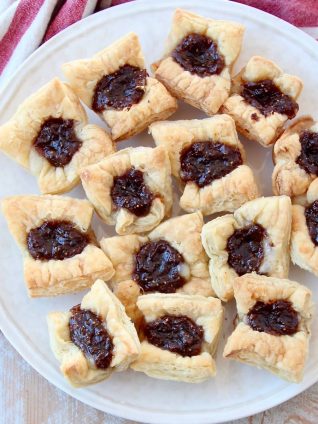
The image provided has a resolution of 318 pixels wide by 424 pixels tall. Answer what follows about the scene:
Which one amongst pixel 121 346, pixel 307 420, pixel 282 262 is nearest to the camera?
pixel 121 346

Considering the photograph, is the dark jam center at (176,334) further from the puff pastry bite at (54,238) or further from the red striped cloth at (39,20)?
the red striped cloth at (39,20)

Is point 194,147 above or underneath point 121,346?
above

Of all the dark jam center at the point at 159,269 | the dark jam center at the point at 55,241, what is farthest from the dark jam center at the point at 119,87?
the dark jam center at the point at 159,269

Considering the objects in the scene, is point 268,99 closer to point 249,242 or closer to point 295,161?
point 295,161

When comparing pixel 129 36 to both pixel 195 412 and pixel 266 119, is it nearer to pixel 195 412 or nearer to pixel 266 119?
pixel 266 119

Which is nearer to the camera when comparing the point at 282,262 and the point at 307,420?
the point at 282,262

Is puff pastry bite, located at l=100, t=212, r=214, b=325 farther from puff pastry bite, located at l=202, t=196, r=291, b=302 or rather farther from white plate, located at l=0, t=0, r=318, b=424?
white plate, located at l=0, t=0, r=318, b=424

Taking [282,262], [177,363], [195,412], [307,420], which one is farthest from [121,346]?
[307,420]
